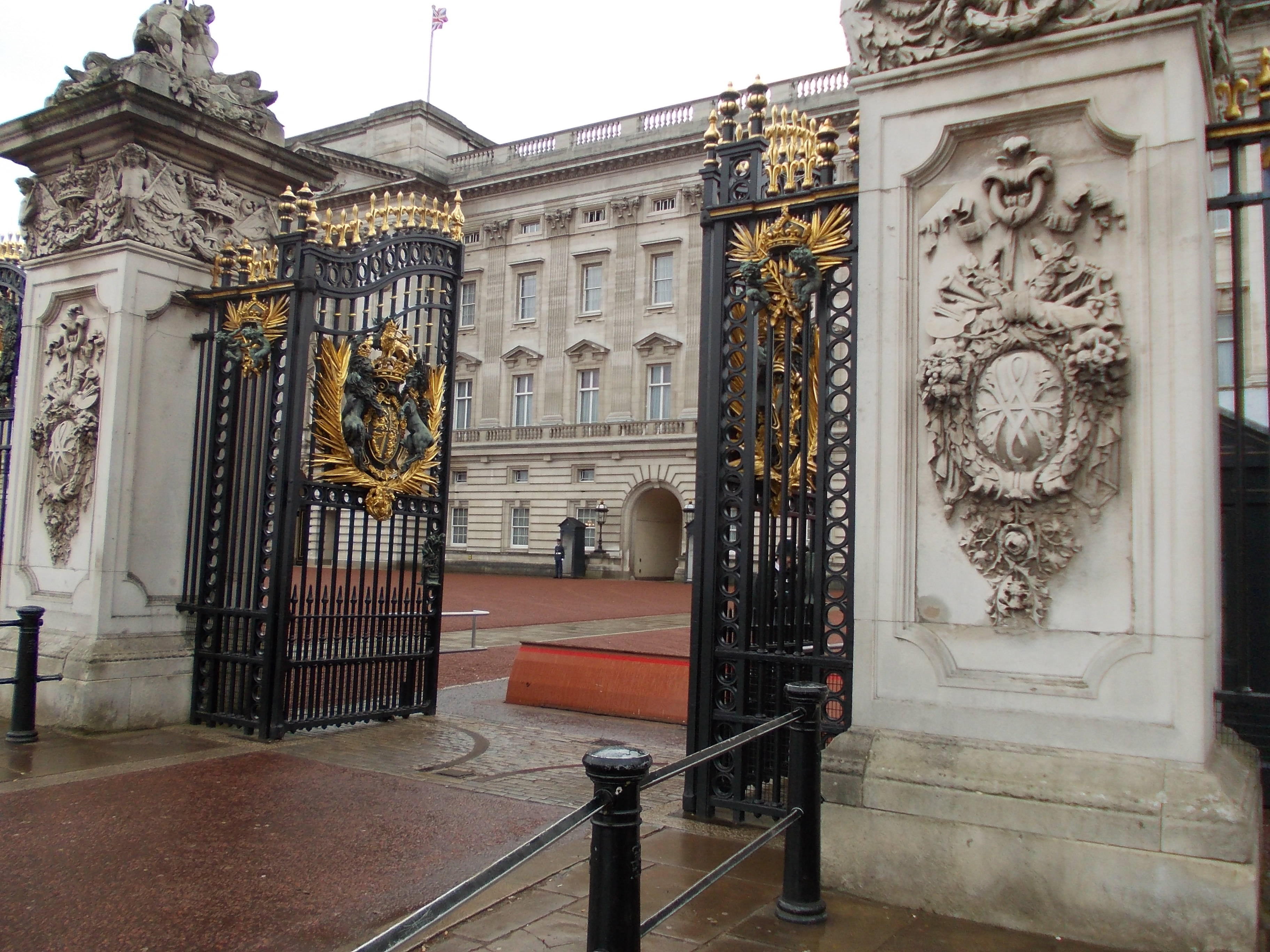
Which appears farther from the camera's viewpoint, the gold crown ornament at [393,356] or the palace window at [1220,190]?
the gold crown ornament at [393,356]

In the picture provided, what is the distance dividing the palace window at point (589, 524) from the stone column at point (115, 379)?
34.4 metres

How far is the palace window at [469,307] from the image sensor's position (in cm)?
4600

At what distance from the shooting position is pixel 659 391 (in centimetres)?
4234

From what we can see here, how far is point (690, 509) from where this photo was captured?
1522 inches

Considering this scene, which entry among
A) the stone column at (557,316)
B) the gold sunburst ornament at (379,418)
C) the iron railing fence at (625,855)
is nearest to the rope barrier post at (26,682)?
the gold sunburst ornament at (379,418)

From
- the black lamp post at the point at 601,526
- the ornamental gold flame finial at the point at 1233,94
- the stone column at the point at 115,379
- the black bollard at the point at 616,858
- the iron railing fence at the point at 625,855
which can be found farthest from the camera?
the black lamp post at the point at 601,526

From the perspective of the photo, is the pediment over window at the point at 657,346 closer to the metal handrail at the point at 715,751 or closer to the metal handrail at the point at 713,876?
the metal handrail at the point at 715,751

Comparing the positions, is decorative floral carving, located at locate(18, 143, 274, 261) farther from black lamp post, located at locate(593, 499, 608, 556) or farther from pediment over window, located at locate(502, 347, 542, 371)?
pediment over window, located at locate(502, 347, 542, 371)

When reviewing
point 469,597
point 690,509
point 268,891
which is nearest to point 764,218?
point 268,891

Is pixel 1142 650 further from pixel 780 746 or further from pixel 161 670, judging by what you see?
pixel 161 670

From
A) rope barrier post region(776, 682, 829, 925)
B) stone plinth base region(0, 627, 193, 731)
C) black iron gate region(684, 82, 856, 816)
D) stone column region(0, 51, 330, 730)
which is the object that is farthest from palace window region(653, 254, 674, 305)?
rope barrier post region(776, 682, 829, 925)

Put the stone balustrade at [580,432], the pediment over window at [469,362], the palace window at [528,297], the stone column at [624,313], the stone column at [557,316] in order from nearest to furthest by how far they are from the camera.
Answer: the stone balustrade at [580,432], the stone column at [624,313], the stone column at [557,316], the palace window at [528,297], the pediment over window at [469,362]

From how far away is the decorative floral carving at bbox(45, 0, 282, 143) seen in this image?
851 cm

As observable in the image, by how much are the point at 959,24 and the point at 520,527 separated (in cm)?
4155
